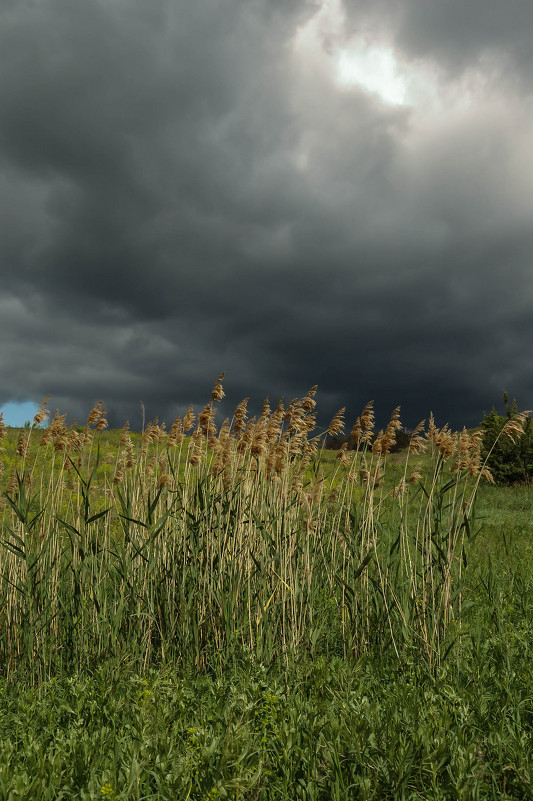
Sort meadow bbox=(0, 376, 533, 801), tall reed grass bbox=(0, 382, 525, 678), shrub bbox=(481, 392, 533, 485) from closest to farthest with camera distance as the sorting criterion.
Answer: meadow bbox=(0, 376, 533, 801) → tall reed grass bbox=(0, 382, 525, 678) → shrub bbox=(481, 392, 533, 485)

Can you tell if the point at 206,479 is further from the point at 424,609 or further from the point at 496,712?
the point at 496,712

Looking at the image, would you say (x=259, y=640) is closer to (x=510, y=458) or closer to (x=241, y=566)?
(x=241, y=566)

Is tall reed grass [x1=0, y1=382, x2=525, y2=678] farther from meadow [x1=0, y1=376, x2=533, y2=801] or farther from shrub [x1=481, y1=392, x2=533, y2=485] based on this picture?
shrub [x1=481, y1=392, x2=533, y2=485]

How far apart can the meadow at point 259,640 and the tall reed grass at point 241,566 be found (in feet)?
0.08

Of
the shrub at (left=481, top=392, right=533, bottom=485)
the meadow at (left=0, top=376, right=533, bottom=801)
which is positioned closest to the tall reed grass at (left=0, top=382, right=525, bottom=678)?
the meadow at (left=0, top=376, right=533, bottom=801)

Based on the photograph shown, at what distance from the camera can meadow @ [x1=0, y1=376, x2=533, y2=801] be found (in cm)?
247

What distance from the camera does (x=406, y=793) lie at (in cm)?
245

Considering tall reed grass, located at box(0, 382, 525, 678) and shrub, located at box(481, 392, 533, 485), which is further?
shrub, located at box(481, 392, 533, 485)

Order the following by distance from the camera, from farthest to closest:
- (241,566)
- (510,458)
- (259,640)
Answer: (510,458), (241,566), (259,640)

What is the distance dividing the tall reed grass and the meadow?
0.03 m

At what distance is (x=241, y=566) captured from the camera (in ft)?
14.4

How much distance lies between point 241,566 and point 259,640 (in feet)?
2.06

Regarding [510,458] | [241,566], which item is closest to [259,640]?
[241,566]

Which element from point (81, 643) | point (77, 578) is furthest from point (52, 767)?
point (77, 578)
